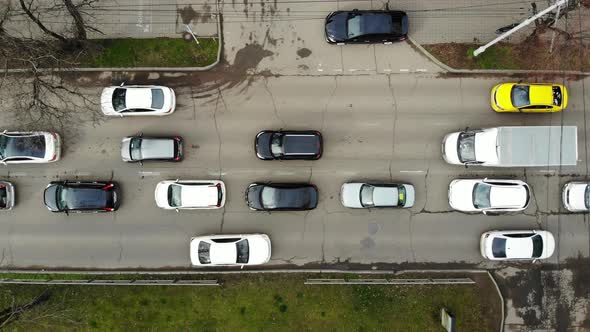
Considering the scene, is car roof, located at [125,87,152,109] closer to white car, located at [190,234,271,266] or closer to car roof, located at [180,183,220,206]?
car roof, located at [180,183,220,206]

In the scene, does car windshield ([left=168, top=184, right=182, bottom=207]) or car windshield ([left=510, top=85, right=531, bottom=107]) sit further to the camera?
car windshield ([left=168, top=184, right=182, bottom=207])

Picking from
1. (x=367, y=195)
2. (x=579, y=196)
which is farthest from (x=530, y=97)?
(x=367, y=195)

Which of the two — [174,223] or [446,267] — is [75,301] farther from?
[446,267]

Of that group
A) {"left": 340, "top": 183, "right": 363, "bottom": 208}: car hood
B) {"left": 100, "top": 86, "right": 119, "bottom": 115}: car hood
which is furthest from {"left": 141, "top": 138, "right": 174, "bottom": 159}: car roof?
{"left": 340, "top": 183, "right": 363, "bottom": 208}: car hood

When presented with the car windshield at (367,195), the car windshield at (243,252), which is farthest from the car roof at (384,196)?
the car windshield at (243,252)

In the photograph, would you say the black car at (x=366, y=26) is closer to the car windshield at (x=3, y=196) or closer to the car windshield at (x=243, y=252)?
the car windshield at (x=243, y=252)
